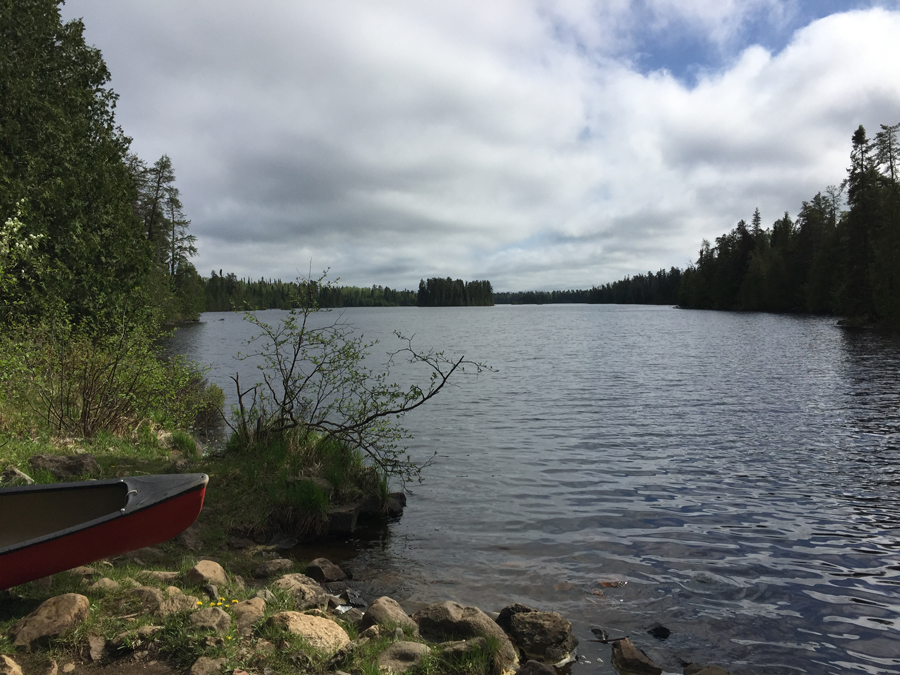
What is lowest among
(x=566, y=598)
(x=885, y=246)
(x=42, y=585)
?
(x=566, y=598)

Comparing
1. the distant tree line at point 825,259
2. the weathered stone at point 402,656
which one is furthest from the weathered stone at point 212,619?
the distant tree line at point 825,259

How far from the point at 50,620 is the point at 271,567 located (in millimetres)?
3524

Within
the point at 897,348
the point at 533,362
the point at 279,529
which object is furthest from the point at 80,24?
the point at 897,348

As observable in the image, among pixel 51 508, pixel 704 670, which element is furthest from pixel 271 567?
pixel 704 670

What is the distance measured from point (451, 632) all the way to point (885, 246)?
211 ft

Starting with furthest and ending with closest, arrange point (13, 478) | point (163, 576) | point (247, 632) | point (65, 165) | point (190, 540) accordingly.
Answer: point (65, 165)
point (190, 540)
point (13, 478)
point (163, 576)
point (247, 632)

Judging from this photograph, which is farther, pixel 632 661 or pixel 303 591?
pixel 303 591

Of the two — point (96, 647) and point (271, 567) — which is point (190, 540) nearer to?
point (271, 567)

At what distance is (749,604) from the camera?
24.6 ft

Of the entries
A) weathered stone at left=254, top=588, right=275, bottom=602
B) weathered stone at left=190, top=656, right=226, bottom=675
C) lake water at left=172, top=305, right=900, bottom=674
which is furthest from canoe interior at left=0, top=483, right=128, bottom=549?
lake water at left=172, top=305, right=900, bottom=674

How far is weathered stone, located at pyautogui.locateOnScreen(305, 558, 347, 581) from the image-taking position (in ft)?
26.9

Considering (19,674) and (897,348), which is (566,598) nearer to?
(19,674)

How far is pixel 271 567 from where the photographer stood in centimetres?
796

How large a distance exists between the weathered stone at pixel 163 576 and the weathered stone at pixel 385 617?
2.29 meters
